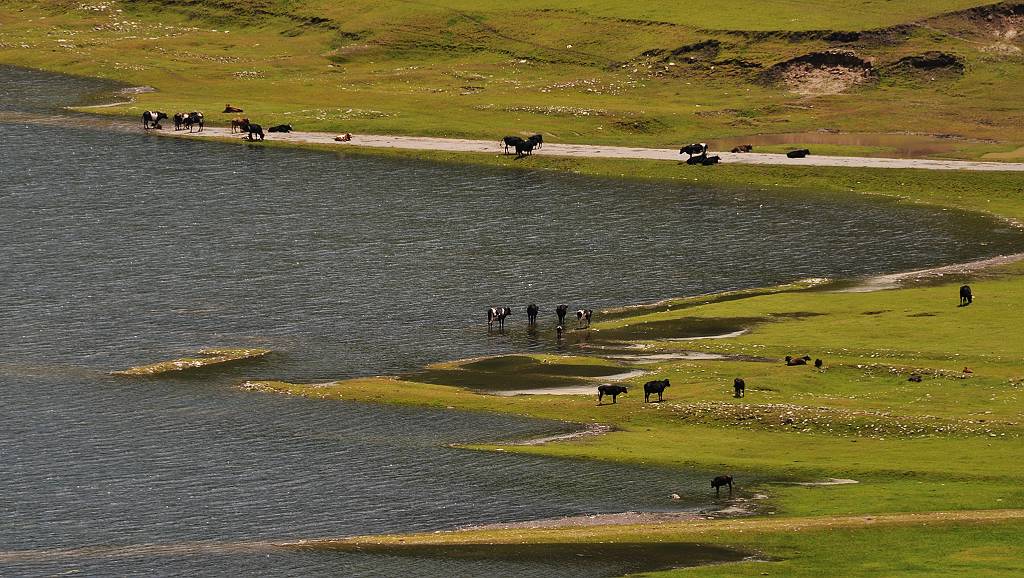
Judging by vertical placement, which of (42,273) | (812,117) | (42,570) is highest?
(812,117)

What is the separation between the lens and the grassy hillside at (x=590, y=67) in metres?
140

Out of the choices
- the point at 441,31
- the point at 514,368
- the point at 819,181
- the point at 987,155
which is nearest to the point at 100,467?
the point at 514,368

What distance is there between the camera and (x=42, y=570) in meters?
50.3

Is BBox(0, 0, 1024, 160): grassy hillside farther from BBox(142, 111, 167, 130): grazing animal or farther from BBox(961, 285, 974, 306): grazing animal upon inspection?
BBox(961, 285, 974, 306): grazing animal

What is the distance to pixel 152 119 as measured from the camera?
472 feet

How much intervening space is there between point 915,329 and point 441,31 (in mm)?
103568

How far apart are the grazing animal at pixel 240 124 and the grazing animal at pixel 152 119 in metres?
7.19

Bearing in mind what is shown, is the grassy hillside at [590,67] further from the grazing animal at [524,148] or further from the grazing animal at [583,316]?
the grazing animal at [583,316]

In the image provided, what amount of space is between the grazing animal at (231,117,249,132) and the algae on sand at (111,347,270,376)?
211ft

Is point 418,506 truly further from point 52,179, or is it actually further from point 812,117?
point 812,117

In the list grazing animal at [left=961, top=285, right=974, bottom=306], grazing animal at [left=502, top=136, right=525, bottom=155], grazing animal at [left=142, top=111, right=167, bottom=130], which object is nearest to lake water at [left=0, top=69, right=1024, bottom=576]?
grazing animal at [left=142, top=111, right=167, bottom=130]

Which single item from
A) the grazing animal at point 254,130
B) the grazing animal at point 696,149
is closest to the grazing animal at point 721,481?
the grazing animal at point 696,149

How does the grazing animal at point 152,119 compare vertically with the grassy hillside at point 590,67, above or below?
below

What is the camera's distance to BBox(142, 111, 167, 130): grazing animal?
142250 millimetres
